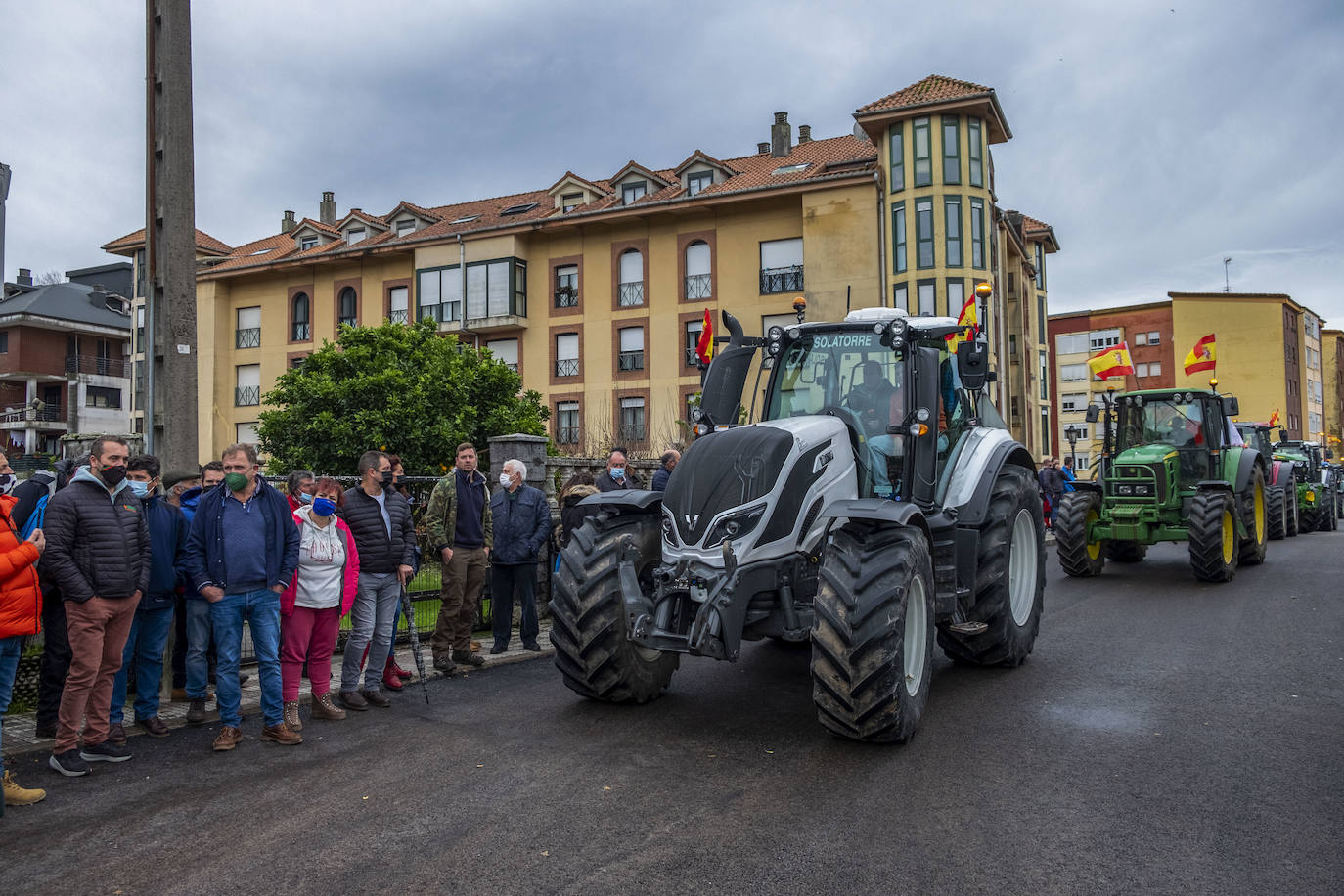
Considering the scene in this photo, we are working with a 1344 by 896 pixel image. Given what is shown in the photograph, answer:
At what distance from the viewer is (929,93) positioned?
100 feet

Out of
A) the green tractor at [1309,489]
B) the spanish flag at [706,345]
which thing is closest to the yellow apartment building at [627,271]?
the green tractor at [1309,489]

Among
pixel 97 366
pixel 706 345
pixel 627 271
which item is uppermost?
pixel 627 271

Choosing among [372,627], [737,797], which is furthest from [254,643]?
[737,797]

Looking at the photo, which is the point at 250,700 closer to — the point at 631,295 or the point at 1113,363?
the point at 1113,363

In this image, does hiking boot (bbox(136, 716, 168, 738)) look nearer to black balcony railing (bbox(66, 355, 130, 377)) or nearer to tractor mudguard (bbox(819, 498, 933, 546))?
tractor mudguard (bbox(819, 498, 933, 546))

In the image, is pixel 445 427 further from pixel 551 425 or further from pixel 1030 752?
pixel 1030 752

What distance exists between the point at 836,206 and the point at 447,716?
91.1 ft

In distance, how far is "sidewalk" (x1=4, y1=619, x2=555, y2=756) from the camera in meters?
6.01

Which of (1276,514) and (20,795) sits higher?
(1276,514)

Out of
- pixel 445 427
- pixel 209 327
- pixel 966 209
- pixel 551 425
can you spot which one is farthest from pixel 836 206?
pixel 209 327

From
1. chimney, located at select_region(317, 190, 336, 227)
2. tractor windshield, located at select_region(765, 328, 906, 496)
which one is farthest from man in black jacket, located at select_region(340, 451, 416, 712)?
chimney, located at select_region(317, 190, 336, 227)

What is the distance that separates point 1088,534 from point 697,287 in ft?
73.7

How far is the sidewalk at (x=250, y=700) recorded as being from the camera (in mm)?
6012

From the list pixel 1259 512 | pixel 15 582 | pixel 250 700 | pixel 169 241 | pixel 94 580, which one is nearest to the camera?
pixel 15 582
